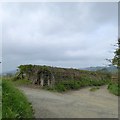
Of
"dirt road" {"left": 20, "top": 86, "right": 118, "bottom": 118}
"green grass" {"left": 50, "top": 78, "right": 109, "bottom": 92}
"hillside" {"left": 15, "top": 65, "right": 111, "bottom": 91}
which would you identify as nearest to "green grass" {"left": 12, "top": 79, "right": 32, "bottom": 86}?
"hillside" {"left": 15, "top": 65, "right": 111, "bottom": 91}

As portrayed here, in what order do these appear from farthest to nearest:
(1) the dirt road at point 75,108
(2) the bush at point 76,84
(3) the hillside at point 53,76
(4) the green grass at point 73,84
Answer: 1. (3) the hillside at point 53,76
2. (2) the bush at point 76,84
3. (4) the green grass at point 73,84
4. (1) the dirt road at point 75,108

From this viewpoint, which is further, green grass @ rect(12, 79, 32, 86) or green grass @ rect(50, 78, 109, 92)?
green grass @ rect(12, 79, 32, 86)

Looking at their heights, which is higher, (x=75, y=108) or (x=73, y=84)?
(x=73, y=84)

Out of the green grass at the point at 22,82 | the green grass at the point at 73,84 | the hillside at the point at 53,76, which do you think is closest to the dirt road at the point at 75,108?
the green grass at the point at 73,84

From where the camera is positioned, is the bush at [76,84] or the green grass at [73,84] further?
the bush at [76,84]

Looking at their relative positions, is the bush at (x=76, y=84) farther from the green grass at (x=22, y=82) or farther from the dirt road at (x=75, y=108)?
the dirt road at (x=75, y=108)

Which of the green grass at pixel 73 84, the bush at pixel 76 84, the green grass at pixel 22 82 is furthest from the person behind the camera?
the green grass at pixel 22 82

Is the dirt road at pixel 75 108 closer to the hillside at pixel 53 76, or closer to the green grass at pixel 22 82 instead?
the hillside at pixel 53 76

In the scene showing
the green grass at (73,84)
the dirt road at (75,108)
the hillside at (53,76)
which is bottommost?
the dirt road at (75,108)

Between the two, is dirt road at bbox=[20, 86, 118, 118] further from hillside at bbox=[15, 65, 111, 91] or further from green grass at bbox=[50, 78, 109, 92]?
hillside at bbox=[15, 65, 111, 91]

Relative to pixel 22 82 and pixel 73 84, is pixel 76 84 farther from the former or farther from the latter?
pixel 22 82

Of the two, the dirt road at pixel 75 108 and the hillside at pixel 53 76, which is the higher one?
the hillside at pixel 53 76

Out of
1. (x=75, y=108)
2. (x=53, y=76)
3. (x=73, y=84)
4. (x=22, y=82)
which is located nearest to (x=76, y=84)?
(x=73, y=84)

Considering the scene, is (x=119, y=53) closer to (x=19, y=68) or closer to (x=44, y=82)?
(x=44, y=82)
